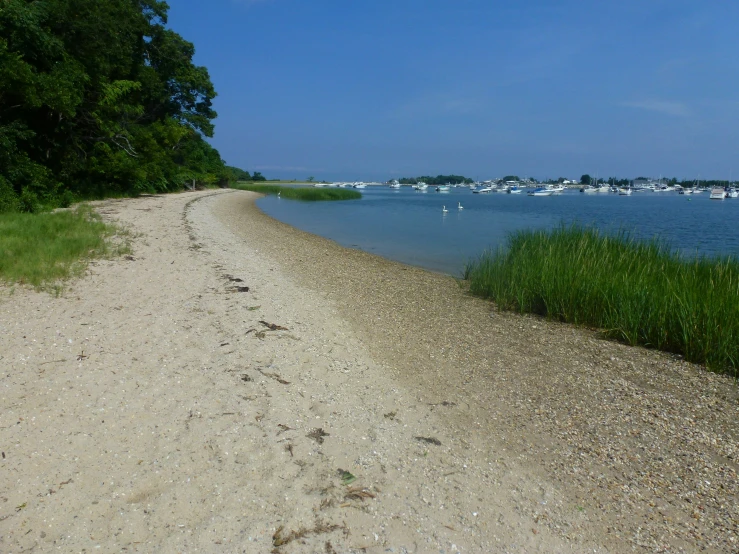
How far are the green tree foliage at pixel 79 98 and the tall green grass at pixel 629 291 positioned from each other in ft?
45.8

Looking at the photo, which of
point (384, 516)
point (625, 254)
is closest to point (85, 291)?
point (384, 516)

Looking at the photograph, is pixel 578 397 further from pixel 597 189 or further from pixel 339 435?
pixel 597 189

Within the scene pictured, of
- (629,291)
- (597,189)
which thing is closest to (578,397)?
(629,291)

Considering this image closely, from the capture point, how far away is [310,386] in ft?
17.6

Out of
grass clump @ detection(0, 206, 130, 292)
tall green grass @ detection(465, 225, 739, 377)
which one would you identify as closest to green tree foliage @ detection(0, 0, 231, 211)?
grass clump @ detection(0, 206, 130, 292)

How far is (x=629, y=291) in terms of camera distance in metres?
8.40

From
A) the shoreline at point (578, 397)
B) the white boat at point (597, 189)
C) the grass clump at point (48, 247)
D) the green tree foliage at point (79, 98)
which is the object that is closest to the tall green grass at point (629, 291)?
the shoreline at point (578, 397)

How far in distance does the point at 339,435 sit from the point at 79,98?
17751 mm

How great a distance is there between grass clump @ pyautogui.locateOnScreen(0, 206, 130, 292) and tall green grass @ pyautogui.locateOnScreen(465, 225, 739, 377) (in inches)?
295

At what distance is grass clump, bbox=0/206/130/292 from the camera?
830 centimetres

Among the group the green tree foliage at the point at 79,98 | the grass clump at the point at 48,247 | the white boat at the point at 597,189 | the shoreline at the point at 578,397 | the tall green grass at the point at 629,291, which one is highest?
the green tree foliage at the point at 79,98

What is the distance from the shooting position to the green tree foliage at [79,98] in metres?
16.0

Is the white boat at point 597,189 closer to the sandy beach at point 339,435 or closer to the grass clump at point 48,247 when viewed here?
the grass clump at point 48,247

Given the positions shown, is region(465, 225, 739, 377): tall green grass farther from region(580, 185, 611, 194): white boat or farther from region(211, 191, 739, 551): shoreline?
region(580, 185, 611, 194): white boat
